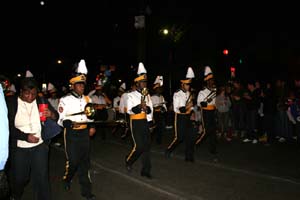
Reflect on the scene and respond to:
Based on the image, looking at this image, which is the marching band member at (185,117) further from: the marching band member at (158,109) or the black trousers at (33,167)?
the black trousers at (33,167)

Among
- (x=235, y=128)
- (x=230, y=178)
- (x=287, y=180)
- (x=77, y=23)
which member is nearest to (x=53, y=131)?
(x=230, y=178)

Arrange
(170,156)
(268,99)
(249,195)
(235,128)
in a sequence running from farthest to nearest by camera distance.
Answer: (235,128)
(268,99)
(170,156)
(249,195)

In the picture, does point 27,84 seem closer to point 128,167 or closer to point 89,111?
point 89,111

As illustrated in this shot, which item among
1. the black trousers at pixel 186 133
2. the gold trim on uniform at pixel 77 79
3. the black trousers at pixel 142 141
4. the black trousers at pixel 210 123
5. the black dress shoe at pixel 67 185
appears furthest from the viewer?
the black trousers at pixel 210 123

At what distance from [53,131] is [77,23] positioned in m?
34.8

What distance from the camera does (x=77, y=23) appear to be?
1524 inches

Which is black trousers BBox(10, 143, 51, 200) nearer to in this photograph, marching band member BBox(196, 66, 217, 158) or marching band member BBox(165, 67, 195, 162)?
marching band member BBox(165, 67, 195, 162)

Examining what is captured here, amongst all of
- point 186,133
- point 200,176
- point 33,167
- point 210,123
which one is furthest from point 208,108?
point 33,167

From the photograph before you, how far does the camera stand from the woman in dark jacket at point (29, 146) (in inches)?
211

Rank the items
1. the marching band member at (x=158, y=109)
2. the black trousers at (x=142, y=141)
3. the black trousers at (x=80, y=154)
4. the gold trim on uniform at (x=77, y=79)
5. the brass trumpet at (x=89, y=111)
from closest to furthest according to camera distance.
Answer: the black trousers at (x=80, y=154) < the brass trumpet at (x=89, y=111) < the gold trim on uniform at (x=77, y=79) < the black trousers at (x=142, y=141) < the marching band member at (x=158, y=109)

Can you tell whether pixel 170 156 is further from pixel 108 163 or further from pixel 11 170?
pixel 11 170

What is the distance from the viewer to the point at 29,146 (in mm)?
5383

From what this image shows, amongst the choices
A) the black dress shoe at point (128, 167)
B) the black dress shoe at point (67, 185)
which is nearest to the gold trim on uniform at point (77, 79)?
the black dress shoe at point (67, 185)

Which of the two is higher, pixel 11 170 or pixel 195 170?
pixel 11 170
